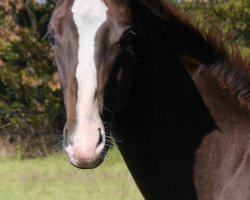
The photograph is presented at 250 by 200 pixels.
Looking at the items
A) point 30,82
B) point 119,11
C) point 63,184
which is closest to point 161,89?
point 119,11

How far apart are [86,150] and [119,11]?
696 mm

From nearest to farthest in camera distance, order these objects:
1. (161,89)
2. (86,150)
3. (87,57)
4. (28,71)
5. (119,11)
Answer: (86,150) → (87,57) → (119,11) → (161,89) → (28,71)

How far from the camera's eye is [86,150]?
2.73m

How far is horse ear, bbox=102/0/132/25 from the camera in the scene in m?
3.02

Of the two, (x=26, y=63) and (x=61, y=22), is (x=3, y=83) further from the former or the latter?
(x=61, y=22)

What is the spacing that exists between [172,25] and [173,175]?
2.43 ft

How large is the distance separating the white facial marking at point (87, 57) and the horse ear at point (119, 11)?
1.3 inches

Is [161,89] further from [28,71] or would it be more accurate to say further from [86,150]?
[28,71]

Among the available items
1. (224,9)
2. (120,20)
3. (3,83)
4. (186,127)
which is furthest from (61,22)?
(3,83)

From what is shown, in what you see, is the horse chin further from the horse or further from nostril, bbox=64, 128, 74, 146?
the horse

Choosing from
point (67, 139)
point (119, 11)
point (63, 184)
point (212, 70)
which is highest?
point (119, 11)

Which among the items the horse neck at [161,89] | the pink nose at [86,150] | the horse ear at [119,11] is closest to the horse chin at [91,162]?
the pink nose at [86,150]

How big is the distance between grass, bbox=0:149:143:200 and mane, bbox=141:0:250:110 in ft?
13.7

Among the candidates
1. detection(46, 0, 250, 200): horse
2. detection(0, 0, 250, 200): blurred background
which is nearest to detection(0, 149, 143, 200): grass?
detection(0, 0, 250, 200): blurred background
